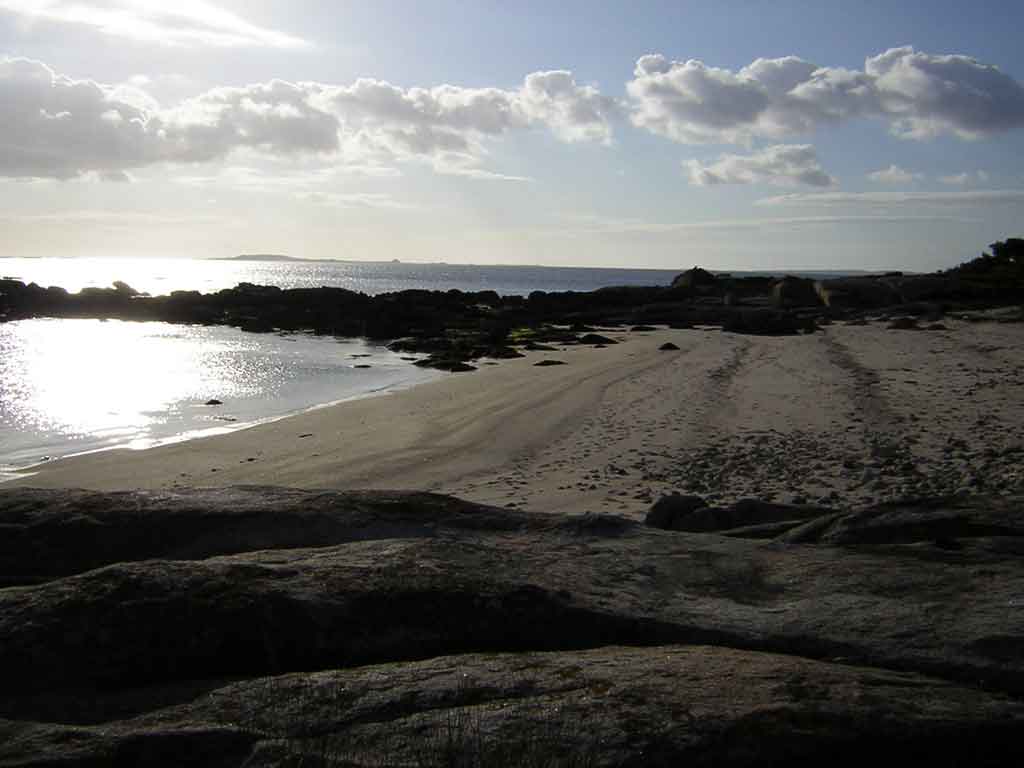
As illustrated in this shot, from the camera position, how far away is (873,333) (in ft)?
113

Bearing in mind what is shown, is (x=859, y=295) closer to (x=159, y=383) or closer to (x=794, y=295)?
(x=794, y=295)

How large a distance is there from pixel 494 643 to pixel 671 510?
173 inches

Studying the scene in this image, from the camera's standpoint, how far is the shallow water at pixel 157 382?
20297 millimetres

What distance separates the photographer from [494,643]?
388cm

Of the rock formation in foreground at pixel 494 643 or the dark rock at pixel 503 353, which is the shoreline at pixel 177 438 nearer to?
the dark rock at pixel 503 353

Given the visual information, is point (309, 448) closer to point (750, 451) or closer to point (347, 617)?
point (750, 451)

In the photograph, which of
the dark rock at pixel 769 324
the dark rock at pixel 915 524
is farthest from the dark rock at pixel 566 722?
the dark rock at pixel 769 324

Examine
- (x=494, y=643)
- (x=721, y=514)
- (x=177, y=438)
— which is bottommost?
(x=177, y=438)

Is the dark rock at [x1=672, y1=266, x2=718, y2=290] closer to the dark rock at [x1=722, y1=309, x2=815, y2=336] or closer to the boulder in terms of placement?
the boulder

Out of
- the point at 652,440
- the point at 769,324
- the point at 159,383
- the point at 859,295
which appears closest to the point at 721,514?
the point at 652,440

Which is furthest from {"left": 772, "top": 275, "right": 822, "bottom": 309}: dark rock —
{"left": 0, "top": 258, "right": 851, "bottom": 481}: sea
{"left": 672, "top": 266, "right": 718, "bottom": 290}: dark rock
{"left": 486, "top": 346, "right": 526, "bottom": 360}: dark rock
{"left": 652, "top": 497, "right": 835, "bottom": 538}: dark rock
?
{"left": 652, "top": 497, "right": 835, "bottom": 538}: dark rock

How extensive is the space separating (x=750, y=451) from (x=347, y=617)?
1102cm

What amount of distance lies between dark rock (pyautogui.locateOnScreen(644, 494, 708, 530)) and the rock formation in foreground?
2.77m

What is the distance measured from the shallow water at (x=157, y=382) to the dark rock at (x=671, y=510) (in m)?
12.9
